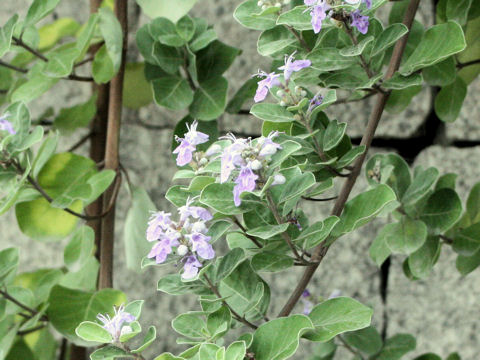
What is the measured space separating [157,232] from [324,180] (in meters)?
0.26

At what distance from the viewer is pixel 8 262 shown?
1.19 m

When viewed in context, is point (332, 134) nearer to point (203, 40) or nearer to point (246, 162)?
point (246, 162)

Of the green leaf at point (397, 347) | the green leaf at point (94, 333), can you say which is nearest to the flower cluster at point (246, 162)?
the green leaf at point (94, 333)

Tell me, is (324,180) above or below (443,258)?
above

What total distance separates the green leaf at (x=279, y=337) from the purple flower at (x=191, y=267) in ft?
0.40

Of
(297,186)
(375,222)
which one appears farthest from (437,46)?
(375,222)

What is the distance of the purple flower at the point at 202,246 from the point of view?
811 millimetres

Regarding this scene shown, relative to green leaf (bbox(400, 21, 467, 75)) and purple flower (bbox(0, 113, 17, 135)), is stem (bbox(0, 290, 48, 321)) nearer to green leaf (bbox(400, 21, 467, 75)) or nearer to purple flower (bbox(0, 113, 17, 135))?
purple flower (bbox(0, 113, 17, 135))

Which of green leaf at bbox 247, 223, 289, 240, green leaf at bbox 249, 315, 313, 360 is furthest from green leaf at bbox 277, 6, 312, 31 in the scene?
green leaf at bbox 249, 315, 313, 360

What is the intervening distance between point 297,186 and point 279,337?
0.19 m

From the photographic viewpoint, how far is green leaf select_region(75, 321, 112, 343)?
814 mm

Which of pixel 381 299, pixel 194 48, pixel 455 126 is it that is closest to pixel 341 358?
pixel 381 299

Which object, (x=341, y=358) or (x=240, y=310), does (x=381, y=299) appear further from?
(x=240, y=310)

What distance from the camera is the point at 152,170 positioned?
1.61 metres
